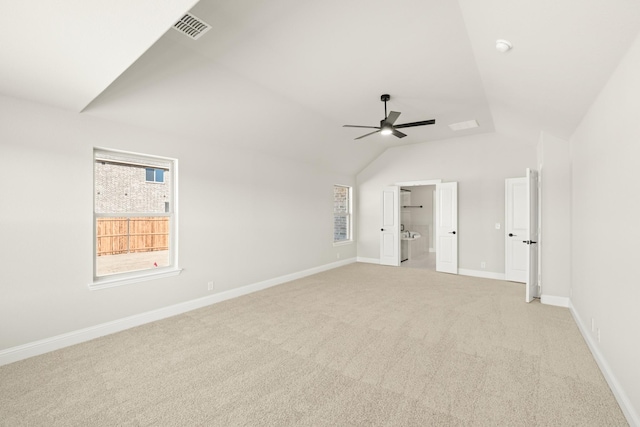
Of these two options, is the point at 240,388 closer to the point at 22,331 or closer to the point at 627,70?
the point at 22,331

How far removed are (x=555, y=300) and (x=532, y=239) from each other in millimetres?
935

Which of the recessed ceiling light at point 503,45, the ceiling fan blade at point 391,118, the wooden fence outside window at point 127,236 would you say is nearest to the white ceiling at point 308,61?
the recessed ceiling light at point 503,45

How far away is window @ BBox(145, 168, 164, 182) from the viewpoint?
3.88 meters

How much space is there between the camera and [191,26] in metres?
2.43

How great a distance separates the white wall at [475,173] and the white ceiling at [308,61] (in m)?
1.19

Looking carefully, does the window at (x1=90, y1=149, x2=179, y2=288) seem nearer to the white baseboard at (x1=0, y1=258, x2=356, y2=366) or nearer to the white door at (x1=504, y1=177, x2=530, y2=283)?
the white baseboard at (x1=0, y1=258, x2=356, y2=366)

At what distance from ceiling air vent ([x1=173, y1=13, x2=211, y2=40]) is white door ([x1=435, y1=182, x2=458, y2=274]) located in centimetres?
563

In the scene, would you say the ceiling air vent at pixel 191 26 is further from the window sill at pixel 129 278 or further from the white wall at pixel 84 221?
Answer: the window sill at pixel 129 278

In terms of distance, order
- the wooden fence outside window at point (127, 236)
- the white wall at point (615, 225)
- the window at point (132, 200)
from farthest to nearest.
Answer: the wooden fence outside window at point (127, 236) → the window at point (132, 200) → the white wall at point (615, 225)

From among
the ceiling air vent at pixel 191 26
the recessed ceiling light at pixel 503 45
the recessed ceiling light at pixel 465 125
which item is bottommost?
the recessed ceiling light at pixel 503 45

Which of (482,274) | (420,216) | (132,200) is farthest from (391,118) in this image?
(420,216)

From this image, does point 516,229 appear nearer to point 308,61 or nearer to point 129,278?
point 308,61

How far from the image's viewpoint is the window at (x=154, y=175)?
3.88m

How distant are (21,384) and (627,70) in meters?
5.17
